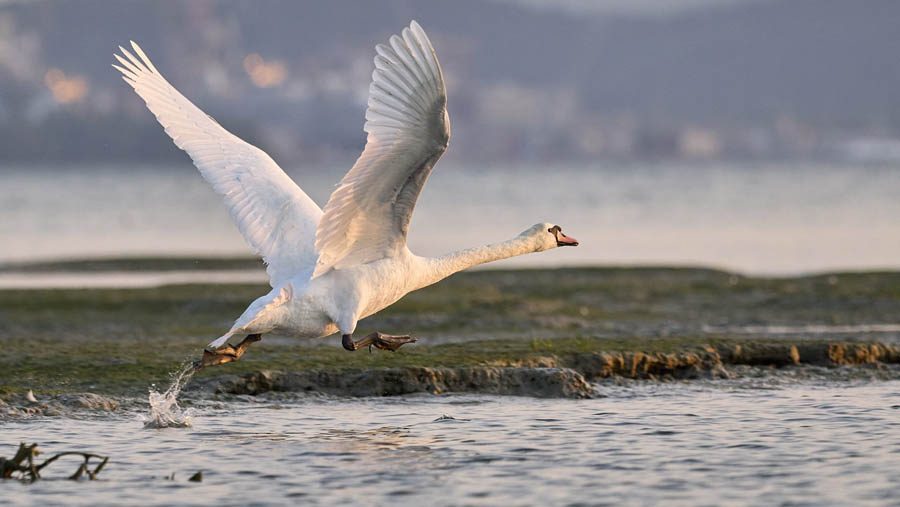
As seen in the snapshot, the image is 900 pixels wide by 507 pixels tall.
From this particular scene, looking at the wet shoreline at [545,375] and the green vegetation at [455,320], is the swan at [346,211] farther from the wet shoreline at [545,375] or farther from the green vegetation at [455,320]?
the green vegetation at [455,320]

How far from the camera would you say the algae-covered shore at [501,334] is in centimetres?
1452

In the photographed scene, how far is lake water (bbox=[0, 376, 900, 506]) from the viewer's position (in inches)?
402

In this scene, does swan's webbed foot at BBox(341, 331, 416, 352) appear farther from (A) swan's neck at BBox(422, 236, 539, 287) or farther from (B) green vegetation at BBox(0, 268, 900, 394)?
(B) green vegetation at BBox(0, 268, 900, 394)

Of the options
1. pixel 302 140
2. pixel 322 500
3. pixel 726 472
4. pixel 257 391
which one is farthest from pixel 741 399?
pixel 302 140

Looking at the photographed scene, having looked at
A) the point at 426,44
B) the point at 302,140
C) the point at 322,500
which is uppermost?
the point at 302,140

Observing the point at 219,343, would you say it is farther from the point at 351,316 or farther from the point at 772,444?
the point at 772,444

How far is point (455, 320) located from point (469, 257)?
24.0 ft

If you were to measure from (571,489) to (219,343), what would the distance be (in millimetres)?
3083

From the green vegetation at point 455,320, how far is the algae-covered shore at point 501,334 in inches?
1.2

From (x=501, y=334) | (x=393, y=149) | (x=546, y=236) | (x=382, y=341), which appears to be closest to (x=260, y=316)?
(x=382, y=341)

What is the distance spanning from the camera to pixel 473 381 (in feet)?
47.8

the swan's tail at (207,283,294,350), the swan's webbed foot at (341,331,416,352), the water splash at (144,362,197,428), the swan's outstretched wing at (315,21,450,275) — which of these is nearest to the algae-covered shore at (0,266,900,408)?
the swan's webbed foot at (341,331,416,352)

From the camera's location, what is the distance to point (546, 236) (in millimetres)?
14383

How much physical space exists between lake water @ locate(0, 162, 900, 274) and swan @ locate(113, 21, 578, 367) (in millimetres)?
21021
